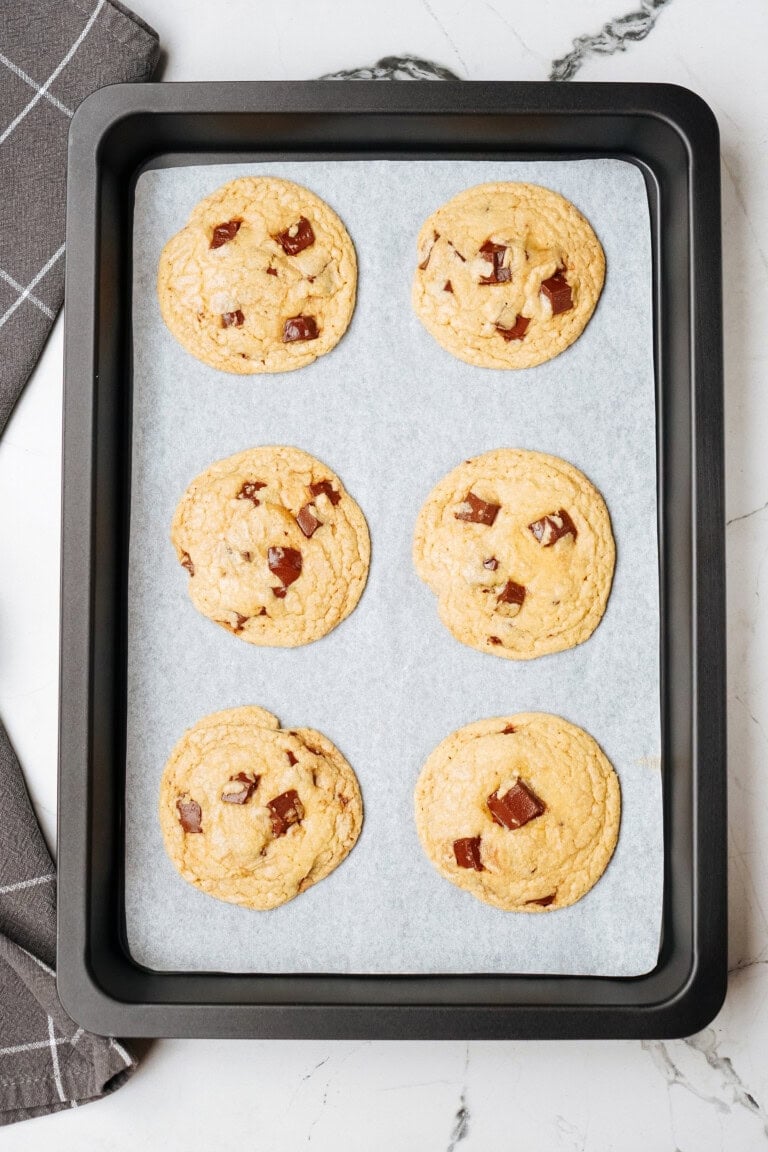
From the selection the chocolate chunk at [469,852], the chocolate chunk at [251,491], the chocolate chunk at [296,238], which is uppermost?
the chocolate chunk at [296,238]

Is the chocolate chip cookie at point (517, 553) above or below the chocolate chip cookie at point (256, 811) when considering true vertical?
above

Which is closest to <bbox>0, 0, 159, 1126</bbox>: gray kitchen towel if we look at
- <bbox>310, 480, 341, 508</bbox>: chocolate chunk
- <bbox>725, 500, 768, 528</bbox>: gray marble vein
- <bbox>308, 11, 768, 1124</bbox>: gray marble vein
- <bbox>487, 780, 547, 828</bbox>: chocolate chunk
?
<bbox>308, 11, 768, 1124</bbox>: gray marble vein

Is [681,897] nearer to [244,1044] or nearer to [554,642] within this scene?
[554,642]

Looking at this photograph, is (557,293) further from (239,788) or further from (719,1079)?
(719,1079)

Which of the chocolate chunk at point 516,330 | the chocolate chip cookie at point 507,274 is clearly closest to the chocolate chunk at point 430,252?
the chocolate chip cookie at point 507,274

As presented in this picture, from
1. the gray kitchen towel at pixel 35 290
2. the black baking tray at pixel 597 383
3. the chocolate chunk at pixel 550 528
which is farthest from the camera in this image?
the gray kitchen towel at pixel 35 290

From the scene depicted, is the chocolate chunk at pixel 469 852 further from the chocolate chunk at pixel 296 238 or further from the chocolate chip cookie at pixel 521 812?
the chocolate chunk at pixel 296 238

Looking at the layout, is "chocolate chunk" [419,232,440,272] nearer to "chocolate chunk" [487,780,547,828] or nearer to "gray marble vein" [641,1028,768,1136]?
"chocolate chunk" [487,780,547,828]
